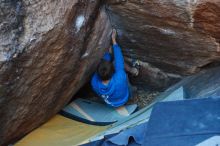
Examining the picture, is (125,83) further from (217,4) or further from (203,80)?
(217,4)

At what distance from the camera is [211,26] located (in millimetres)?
3342

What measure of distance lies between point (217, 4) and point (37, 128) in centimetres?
192

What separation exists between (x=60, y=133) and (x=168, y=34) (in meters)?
1.33

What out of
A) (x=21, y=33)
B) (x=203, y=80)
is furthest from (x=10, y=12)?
(x=203, y=80)

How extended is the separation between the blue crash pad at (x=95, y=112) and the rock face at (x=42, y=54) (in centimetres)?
26

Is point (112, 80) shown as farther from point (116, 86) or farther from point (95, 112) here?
point (95, 112)

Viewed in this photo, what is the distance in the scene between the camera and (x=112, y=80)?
4047 mm

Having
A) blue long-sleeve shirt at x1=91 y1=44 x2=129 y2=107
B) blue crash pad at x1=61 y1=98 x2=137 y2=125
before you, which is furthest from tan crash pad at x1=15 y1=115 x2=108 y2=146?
blue long-sleeve shirt at x1=91 y1=44 x2=129 y2=107

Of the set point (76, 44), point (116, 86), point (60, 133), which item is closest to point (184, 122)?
point (76, 44)

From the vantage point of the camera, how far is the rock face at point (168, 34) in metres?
3.30

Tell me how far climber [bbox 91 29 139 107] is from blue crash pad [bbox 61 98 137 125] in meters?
0.09

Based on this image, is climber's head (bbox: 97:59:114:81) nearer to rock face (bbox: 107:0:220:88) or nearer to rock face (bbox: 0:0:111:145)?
rock face (bbox: 0:0:111:145)

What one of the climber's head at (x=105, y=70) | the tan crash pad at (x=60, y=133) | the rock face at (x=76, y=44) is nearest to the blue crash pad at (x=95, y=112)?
the tan crash pad at (x=60, y=133)

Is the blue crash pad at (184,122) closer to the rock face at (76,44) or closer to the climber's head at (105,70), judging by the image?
the rock face at (76,44)
